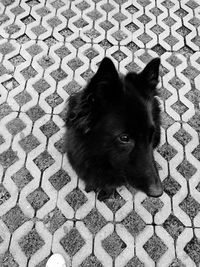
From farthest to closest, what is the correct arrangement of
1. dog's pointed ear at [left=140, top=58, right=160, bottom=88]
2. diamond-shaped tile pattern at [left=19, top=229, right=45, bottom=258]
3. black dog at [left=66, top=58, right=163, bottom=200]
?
diamond-shaped tile pattern at [left=19, top=229, right=45, bottom=258]
dog's pointed ear at [left=140, top=58, right=160, bottom=88]
black dog at [left=66, top=58, right=163, bottom=200]

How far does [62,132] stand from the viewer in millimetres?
4012

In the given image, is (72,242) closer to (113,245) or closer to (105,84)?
(113,245)

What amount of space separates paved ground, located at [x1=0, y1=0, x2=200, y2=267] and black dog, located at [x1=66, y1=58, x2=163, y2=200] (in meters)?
0.88

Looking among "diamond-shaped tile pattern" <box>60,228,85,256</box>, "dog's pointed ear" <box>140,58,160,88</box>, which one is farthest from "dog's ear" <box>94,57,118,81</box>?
"diamond-shaped tile pattern" <box>60,228,85,256</box>

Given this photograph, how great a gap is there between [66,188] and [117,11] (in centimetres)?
306

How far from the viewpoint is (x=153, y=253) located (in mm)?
3416

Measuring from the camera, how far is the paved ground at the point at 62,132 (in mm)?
3432

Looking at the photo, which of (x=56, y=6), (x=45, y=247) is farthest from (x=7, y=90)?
(x=45, y=247)

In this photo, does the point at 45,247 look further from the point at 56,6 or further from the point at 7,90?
the point at 56,6

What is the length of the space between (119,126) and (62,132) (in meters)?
1.64

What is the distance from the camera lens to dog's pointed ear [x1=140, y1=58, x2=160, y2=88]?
2.55 meters

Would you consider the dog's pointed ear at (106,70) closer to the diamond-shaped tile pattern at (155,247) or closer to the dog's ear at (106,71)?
the dog's ear at (106,71)

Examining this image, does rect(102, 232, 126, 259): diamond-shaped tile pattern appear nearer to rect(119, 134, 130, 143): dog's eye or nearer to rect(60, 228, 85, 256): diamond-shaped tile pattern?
rect(60, 228, 85, 256): diamond-shaped tile pattern

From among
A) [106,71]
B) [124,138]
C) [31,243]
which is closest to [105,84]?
[106,71]
